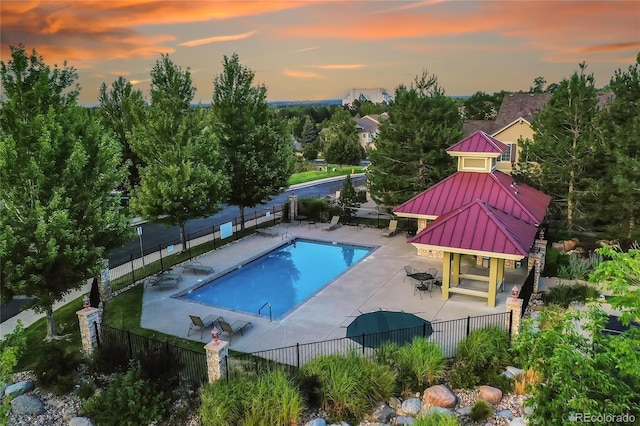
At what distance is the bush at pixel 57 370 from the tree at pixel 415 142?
717 inches

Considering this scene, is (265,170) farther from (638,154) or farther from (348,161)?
(348,161)

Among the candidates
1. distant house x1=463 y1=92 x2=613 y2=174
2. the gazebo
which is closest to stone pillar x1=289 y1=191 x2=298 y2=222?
the gazebo

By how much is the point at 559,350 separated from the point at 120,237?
13803 millimetres

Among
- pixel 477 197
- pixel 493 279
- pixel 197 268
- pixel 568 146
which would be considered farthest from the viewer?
pixel 568 146

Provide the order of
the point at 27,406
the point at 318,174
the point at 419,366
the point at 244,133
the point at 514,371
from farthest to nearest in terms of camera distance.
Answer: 1. the point at 318,174
2. the point at 244,133
3. the point at 514,371
4. the point at 419,366
5. the point at 27,406

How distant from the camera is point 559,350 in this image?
673 cm

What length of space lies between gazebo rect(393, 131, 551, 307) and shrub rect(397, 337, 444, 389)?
5.10 m

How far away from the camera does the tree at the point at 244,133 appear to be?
1006 inches

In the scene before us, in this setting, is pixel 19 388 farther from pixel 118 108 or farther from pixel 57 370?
pixel 118 108

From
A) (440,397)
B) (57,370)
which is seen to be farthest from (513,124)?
(57,370)

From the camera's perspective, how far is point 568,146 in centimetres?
2195

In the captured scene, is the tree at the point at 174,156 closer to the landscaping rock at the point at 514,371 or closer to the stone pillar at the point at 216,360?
the stone pillar at the point at 216,360

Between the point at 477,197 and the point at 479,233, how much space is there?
13.7ft

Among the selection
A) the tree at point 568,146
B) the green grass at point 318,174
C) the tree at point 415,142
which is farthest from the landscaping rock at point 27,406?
the green grass at point 318,174
